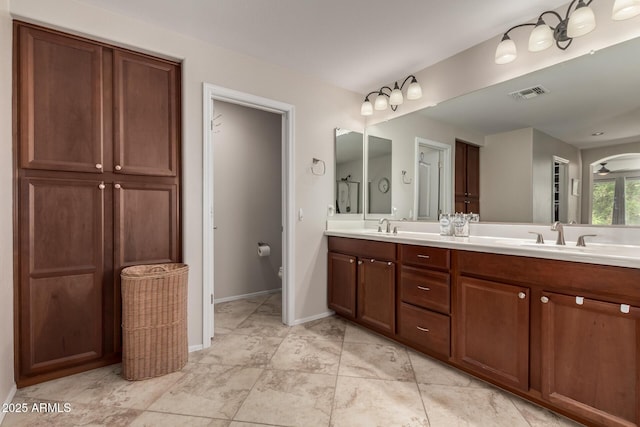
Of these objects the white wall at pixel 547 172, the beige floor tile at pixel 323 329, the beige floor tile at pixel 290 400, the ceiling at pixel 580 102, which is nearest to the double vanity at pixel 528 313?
the white wall at pixel 547 172

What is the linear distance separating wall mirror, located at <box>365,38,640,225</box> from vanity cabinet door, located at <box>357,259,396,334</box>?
0.80m

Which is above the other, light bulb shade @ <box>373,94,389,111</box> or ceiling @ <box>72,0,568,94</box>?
ceiling @ <box>72,0,568,94</box>

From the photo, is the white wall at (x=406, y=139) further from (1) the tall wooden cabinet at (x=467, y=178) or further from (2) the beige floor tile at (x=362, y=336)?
(2) the beige floor tile at (x=362, y=336)

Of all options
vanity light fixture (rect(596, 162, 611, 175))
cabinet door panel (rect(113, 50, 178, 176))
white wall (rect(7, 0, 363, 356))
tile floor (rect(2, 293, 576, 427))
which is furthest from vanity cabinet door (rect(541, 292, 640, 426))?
cabinet door panel (rect(113, 50, 178, 176))

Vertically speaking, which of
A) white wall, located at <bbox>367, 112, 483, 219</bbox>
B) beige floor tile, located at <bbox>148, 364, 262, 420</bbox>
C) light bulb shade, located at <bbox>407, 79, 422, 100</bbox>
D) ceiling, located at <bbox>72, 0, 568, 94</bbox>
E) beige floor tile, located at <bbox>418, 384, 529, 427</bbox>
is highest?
ceiling, located at <bbox>72, 0, 568, 94</bbox>

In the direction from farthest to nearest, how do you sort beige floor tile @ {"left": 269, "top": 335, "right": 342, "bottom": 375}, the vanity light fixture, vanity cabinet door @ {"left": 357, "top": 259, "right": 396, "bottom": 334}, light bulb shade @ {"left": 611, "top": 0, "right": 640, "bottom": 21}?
vanity cabinet door @ {"left": 357, "top": 259, "right": 396, "bottom": 334} < beige floor tile @ {"left": 269, "top": 335, "right": 342, "bottom": 375} < the vanity light fixture < light bulb shade @ {"left": 611, "top": 0, "right": 640, "bottom": 21}

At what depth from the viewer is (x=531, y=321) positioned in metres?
1.54

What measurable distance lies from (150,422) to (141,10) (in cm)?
238

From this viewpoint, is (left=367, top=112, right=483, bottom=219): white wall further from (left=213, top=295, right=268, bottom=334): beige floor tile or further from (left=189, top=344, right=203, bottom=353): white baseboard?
(left=189, top=344, right=203, bottom=353): white baseboard

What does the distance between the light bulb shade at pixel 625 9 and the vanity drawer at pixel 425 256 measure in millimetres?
1462

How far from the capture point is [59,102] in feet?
5.99

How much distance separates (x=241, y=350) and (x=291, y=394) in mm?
693

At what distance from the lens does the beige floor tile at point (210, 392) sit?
1.56 m

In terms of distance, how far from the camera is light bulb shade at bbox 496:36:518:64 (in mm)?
1896
